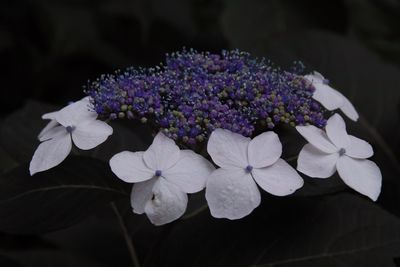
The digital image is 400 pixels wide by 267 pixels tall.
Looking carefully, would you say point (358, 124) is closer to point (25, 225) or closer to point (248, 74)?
point (248, 74)

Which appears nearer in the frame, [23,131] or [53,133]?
[53,133]

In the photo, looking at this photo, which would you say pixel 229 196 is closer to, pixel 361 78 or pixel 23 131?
pixel 23 131

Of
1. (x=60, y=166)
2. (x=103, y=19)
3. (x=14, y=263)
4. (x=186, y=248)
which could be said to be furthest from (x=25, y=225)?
(x=103, y=19)

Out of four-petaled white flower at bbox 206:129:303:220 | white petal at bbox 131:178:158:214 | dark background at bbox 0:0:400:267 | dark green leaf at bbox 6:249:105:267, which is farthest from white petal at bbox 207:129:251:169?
dark green leaf at bbox 6:249:105:267

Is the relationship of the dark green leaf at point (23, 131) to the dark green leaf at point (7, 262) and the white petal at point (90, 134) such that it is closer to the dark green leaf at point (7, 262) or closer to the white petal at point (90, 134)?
the dark green leaf at point (7, 262)

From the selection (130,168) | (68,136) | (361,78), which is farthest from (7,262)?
(361,78)

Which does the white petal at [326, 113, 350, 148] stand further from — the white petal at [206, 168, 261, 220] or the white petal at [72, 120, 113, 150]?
the white petal at [72, 120, 113, 150]
